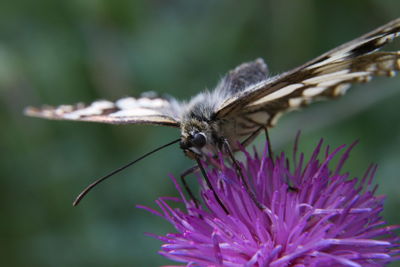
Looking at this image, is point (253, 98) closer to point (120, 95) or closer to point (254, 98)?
point (254, 98)

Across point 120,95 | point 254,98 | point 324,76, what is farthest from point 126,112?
point 120,95

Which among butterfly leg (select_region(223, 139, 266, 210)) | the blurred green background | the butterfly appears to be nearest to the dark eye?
the butterfly

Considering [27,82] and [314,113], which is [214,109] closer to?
[314,113]

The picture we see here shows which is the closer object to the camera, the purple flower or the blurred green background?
the purple flower

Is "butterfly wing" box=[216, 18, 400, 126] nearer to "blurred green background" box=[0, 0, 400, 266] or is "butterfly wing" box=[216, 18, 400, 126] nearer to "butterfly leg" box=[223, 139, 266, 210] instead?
"butterfly leg" box=[223, 139, 266, 210]

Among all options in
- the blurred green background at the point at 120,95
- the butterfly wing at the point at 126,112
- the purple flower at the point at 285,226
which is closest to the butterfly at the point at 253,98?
the butterfly wing at the point at 126,112

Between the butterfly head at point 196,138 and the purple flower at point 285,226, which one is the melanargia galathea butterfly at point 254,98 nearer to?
the butterfly head at point 196,138
